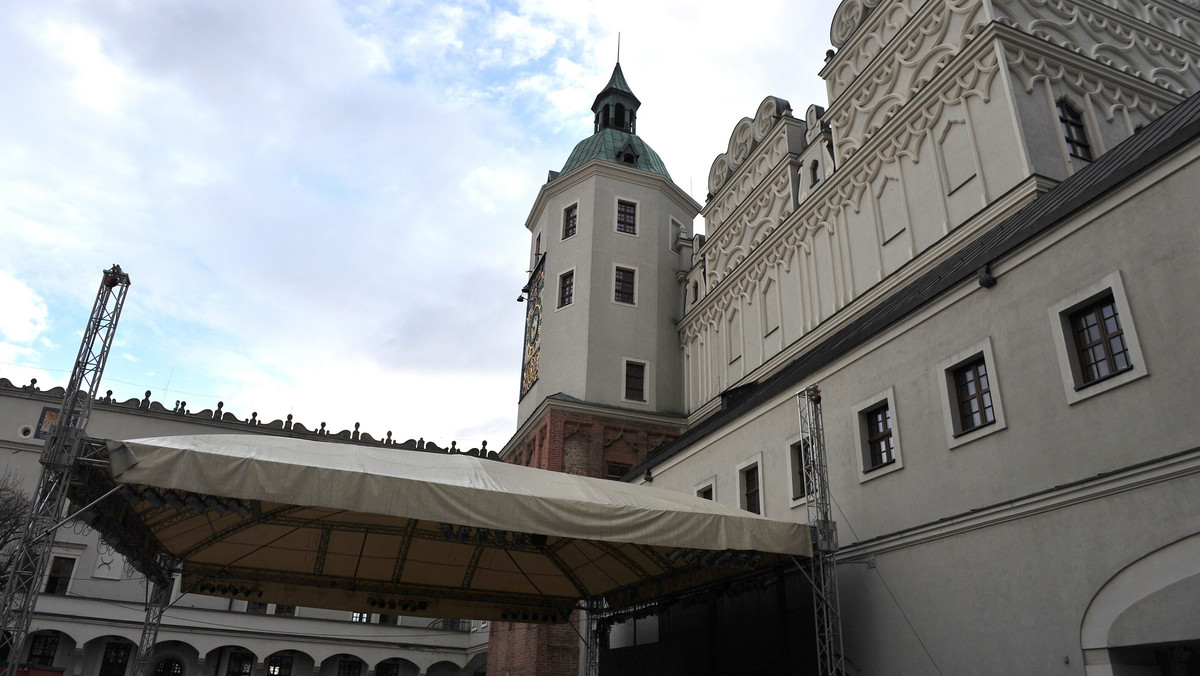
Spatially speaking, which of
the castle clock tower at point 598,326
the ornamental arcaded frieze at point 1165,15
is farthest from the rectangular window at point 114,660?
the ornamental arcaded frieze at point 1165,15

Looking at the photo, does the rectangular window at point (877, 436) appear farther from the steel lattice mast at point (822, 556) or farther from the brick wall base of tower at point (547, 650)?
the brick wall base of tower at point (547, 650)

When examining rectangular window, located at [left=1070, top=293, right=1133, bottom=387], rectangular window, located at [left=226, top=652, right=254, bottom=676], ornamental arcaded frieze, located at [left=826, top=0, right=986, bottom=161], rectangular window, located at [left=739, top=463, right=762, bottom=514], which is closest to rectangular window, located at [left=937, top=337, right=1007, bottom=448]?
rectangular window, located at [left=1070, top=293, right=1133, bottom=387]

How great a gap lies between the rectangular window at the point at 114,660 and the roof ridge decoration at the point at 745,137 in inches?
1277

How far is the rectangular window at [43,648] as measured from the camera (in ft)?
111

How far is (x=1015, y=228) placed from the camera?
11.7m

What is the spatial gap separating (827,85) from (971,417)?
1204 cm

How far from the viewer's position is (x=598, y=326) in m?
28.4

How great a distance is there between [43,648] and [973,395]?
38.9m

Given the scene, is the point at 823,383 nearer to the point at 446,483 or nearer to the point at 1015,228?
the point at 1015,228

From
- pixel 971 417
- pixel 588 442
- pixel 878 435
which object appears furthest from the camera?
pixel 588 442

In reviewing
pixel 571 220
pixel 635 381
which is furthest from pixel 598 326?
pixel 571 220

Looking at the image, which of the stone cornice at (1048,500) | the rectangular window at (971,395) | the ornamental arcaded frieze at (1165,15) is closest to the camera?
the stone cornice at (1048,500)

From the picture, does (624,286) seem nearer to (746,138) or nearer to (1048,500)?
(746,138)

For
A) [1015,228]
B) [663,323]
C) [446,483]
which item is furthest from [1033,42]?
[663,323]
